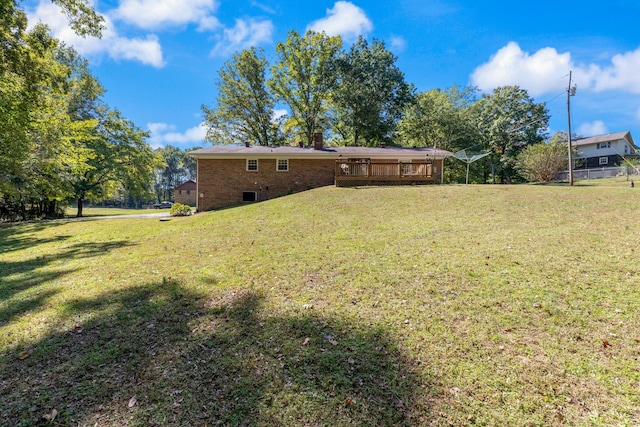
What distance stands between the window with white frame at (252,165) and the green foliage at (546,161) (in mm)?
23503

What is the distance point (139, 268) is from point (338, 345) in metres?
4.96

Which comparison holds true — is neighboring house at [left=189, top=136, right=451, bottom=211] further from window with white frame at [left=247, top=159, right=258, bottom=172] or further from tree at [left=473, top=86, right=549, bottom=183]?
tree at [left=473, top=86, right=549, bottom=183]

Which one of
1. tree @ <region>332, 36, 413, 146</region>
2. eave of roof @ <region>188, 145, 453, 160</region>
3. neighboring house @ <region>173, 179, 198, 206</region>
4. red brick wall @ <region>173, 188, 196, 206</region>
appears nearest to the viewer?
eave of roof @ <region>188, 145, 453, 160</region>

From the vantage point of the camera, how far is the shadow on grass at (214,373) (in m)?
2.37

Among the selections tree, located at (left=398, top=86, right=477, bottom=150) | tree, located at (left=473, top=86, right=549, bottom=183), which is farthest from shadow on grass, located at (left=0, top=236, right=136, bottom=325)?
tree, located at (left=473, top=86, right=549, bottom=183)

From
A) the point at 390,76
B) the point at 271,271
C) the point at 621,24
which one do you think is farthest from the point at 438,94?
the point at 271,271

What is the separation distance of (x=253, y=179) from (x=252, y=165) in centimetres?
96

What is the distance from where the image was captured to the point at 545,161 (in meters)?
24.9

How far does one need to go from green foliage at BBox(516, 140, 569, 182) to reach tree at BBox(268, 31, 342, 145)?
19.5 metres

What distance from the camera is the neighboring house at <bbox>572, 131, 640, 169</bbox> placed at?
38500 mm

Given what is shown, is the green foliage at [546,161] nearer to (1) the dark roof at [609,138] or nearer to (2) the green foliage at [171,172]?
(1) the dark roof at [609,138]

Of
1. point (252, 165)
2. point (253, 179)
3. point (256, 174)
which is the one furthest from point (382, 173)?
point (252, 165)

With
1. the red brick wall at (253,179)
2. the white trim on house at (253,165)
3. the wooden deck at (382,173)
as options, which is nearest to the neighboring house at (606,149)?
the wooden deck at (382,173)

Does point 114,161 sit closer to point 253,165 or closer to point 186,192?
point 253,165
